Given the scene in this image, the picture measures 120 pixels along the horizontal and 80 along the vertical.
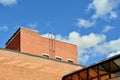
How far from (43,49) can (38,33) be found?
103 inches

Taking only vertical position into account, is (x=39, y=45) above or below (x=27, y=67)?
above

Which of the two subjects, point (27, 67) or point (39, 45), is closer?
point (27, 67)

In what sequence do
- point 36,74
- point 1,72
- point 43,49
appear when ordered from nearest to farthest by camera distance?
1. point 1,72
2. point 36,74
3. point 43,49

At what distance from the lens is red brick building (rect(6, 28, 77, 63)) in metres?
49.6

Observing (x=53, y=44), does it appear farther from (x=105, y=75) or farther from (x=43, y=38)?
(x=105, y=75)

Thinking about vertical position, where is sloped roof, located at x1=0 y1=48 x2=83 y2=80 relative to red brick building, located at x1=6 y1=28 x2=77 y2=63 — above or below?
below

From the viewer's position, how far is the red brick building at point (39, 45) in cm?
4959

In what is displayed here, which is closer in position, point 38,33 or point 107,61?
point 107,61

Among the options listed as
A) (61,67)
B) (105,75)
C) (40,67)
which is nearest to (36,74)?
(40,67)

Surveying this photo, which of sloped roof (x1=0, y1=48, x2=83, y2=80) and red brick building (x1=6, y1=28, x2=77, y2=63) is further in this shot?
red brick building (x1=6, y1=28, x2=77, y2=63)

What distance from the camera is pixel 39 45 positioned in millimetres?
50562

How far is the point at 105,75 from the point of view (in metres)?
28.3

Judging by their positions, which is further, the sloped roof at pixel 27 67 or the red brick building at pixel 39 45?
the red brick building at pixel 39 45

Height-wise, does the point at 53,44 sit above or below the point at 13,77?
above
